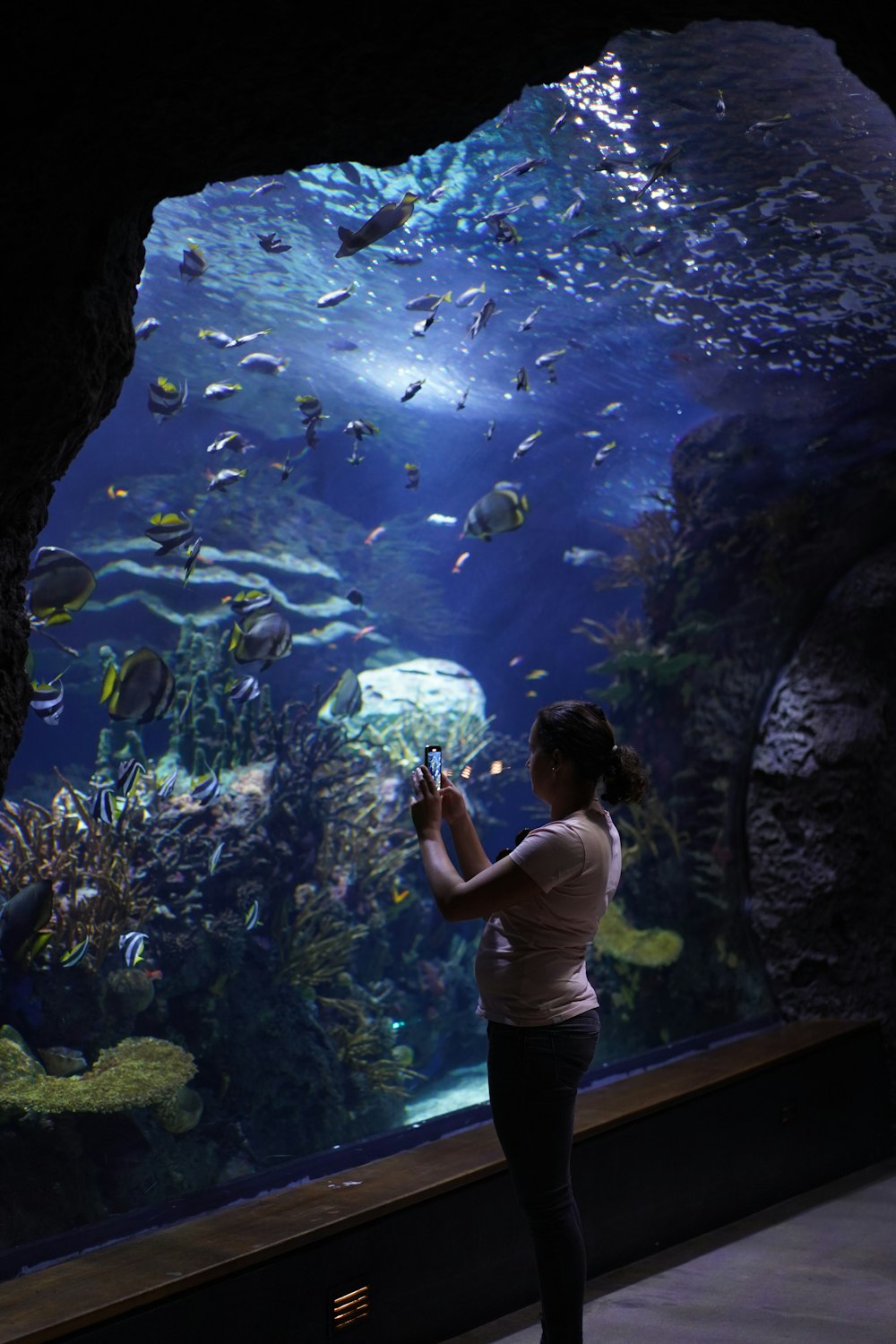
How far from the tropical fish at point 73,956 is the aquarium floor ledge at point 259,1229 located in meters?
1.81

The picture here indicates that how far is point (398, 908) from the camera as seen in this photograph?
27.8ft

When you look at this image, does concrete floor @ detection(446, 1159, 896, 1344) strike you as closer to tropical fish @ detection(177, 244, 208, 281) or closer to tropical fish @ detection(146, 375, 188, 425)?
tropical fish @ detection(146, 375, 188, 425)

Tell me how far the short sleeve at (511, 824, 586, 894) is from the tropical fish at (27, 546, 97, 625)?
333 centimetres

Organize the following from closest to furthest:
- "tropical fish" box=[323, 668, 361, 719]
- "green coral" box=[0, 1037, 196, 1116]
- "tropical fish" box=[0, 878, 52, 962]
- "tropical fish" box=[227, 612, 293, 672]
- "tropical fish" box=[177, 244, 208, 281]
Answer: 1. "tropical fish" box=[0, 878, 52, 962]
2. "green coral" box=[0, 1037, 196, 1116]
3. "tropical fish" box=[227, 612, 293, 672]
4. "tropical fish" box=[177, 244, 208, 281]
5. "tropical fish" box=[323, 668, 361, 719]

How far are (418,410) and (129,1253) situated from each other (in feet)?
36.9

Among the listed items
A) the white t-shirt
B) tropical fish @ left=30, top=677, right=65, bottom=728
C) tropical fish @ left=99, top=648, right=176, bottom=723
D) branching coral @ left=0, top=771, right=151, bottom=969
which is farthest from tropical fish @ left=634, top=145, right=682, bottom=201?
branching coral @ left=0, top=771, right=151, bottom=969

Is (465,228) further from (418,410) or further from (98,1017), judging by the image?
(98,1017)

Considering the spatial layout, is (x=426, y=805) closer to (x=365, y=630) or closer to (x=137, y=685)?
(x=137, y=685)

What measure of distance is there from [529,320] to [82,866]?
615 cm

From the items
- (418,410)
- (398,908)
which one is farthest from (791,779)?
(418,410)

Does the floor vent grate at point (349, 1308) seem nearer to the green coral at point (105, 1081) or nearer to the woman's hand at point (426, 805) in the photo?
the woman's hand at point (426, 805)

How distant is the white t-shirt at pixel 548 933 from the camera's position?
8.22 feet

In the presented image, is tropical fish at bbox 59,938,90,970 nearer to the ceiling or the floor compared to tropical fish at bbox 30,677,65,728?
nearer to the floor

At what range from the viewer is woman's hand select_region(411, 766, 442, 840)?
2648mm
